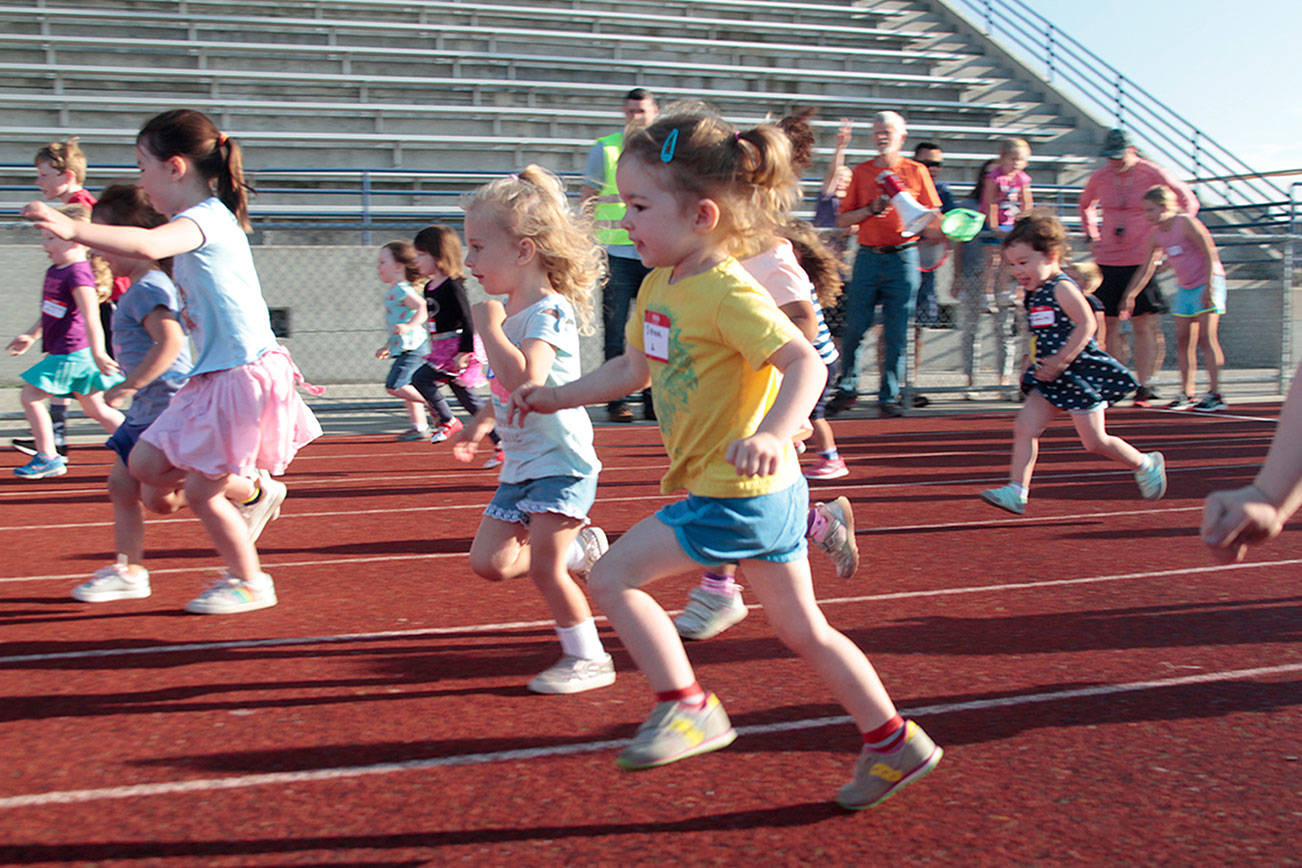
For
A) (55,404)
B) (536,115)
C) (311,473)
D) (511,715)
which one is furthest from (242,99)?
(511,715)

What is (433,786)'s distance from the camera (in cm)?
267

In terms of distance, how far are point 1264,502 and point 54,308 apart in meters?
7.10

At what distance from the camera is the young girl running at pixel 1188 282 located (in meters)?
10.3

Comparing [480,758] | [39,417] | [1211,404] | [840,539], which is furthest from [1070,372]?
[39,417]

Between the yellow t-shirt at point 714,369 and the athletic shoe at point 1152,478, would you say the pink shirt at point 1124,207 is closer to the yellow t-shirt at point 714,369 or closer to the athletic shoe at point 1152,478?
the athletic shoe at point 1152,478

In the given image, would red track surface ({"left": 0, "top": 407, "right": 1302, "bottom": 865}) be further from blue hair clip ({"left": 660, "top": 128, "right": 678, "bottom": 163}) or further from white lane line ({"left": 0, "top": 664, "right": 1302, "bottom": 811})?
blue hair clip ({"left": 660, "top": 128, "right": 678, "bottom": 163})

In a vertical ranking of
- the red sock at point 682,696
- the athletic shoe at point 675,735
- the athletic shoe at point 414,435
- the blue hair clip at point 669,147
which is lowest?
the athletic shoe at point 414,435

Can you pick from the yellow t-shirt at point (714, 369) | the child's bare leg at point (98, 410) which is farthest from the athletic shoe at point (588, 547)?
the child's bare leg at point (98, 410)

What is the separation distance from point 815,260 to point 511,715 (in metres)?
3.70

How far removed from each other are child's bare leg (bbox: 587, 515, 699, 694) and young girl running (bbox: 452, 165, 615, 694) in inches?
29.1

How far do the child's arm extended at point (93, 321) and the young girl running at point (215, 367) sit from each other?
3.24 m

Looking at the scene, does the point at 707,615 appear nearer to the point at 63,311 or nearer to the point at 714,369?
the point at 714,369

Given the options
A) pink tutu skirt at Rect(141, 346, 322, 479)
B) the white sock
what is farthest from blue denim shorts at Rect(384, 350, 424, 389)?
the white sock

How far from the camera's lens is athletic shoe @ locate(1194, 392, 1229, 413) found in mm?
10695
